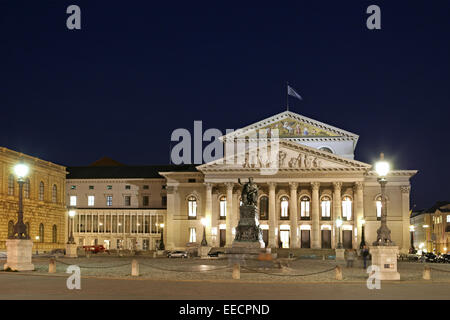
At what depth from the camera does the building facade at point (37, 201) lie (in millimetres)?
74125

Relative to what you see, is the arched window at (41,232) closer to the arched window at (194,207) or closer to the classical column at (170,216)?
the classical column at (170,216)

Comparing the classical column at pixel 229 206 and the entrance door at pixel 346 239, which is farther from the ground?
the classical column at pixel 229 206

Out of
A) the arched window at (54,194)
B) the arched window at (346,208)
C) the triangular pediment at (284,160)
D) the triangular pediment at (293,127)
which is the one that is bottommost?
the arched window at (346,208)

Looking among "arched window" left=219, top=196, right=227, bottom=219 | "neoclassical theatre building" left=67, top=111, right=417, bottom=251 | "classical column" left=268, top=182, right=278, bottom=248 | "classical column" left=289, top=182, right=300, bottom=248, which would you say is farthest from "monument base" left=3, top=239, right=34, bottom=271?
"arched window" left=219, top=196, right=227, bottom=219

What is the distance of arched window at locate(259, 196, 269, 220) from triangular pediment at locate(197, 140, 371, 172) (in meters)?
7.15

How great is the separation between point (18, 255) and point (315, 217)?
182ft

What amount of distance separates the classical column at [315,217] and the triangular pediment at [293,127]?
10.7m

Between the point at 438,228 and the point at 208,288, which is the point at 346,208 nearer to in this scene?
the point at 438,228

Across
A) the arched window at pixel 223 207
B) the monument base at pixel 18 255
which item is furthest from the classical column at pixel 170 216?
the monument base at pixel 18 255

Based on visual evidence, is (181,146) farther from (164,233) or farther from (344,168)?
(344,168)

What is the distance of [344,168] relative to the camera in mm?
81688
